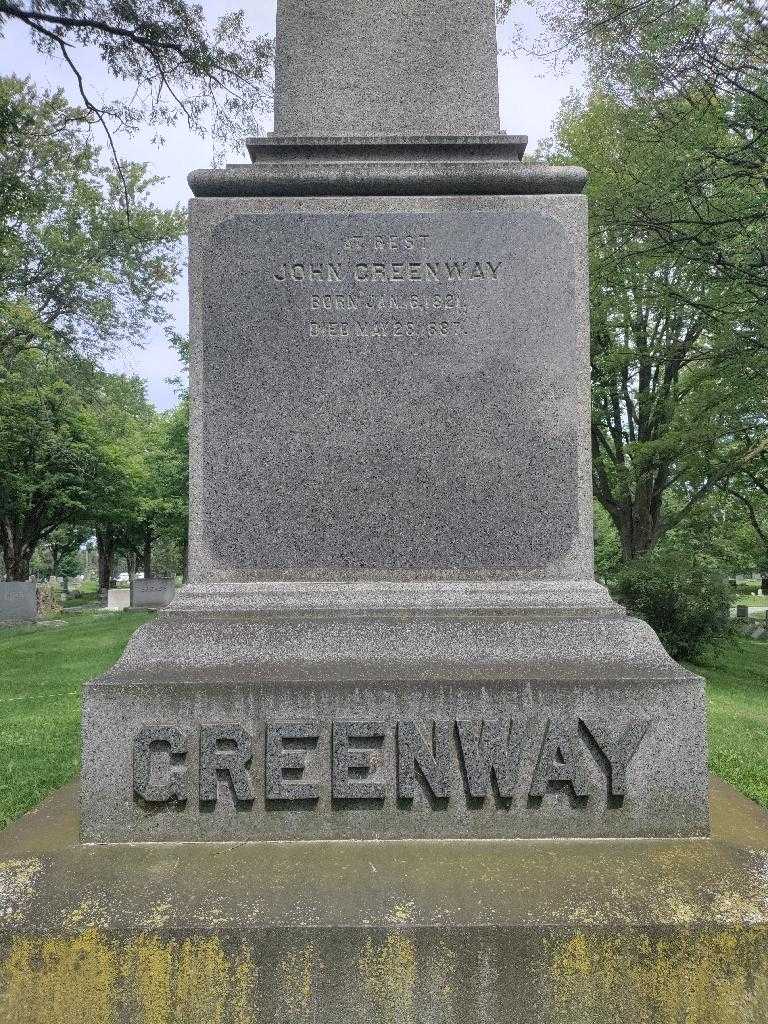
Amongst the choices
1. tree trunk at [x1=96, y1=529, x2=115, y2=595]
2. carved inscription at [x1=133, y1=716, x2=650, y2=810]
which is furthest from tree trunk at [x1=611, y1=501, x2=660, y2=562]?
tree trunk at [x1=96, y1=529, x2=115, y2=595]

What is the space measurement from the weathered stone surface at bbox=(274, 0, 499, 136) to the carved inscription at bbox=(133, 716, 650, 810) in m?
3.00

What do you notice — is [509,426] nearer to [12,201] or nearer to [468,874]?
[468,874]

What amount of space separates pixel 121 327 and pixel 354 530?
23.5 m

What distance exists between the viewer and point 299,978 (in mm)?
2186

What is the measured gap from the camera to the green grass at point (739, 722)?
19.1 ft

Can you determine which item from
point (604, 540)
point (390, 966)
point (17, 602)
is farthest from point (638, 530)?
point (604, 540)

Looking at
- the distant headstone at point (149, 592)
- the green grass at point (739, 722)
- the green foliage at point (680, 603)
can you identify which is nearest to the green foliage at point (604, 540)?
the green grass at point (739, 722)

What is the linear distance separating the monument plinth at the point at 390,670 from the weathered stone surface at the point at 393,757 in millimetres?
12

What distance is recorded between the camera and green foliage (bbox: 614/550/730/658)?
15.1 m

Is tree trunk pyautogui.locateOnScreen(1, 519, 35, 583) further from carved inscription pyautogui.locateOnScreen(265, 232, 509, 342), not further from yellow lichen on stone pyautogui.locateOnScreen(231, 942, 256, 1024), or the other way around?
yellow lichen on stone pyautogui.locateOnScreen(231, 942, 256, 1024)

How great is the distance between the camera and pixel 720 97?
11766 mm

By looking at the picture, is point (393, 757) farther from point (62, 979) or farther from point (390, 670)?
point (62, 979)

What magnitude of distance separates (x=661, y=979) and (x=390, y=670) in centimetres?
139

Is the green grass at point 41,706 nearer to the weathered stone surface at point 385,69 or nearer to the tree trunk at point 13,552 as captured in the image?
the weathered stone surface at point 385,69
